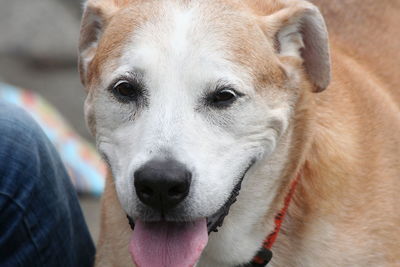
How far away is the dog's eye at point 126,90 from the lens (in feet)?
11.2

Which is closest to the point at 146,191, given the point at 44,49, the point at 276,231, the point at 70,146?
the point at 276,231

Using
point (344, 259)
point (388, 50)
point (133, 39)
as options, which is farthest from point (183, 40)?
point (388, 50)

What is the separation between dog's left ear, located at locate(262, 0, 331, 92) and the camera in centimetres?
367

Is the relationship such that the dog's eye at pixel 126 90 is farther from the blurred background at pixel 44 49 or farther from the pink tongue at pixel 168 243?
the blurred background at pixel 44 49

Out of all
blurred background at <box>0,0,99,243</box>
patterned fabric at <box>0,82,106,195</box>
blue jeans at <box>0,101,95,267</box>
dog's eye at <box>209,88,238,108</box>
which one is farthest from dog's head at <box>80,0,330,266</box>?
blurred background at <box>0,0,99,243</box>

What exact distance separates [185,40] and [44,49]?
6113 mm

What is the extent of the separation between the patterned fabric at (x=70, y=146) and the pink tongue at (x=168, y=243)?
10.8 feet

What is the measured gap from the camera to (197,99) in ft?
11.0

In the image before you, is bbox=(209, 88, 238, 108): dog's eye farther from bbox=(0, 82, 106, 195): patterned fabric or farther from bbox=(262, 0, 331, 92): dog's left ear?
bbox=(0, 82, 106, 195): patterned fabric

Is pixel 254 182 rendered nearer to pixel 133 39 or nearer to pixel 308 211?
pixel 308 211

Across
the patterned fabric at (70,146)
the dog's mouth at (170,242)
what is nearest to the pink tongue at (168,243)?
the dog's mouth at (170,242)

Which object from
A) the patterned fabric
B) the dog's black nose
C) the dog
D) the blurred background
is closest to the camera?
the dog's black nose

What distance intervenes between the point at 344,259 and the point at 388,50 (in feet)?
4.46

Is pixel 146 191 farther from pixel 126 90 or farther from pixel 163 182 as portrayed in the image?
pixel 126 90
